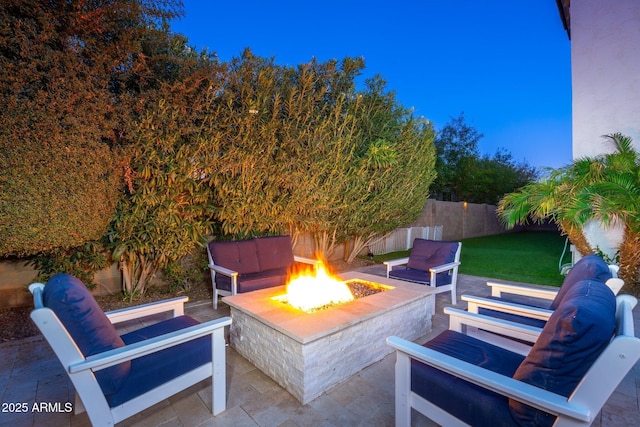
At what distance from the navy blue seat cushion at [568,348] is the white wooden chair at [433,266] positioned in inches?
112

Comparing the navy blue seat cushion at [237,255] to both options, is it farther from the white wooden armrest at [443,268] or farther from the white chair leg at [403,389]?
the white chair leg at [403,389]

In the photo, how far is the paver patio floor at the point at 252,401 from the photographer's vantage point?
2.03 meters

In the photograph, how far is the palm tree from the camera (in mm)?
4664

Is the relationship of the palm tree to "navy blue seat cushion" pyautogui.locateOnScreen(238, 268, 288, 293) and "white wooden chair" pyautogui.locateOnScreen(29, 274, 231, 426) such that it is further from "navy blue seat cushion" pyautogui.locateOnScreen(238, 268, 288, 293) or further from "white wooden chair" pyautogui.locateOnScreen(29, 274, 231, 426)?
"white wooden chair" pyautogui.locateOnScreen(29, 274, 231, 426)

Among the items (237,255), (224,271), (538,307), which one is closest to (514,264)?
(538,307)

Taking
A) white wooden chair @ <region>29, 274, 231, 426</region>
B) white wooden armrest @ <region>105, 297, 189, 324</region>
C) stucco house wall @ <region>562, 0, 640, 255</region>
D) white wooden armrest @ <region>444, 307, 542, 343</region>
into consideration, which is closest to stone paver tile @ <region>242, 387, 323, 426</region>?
white wooden chair @ <region>29, 274, 231, 426</region>

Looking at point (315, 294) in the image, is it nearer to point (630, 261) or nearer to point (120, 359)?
point (120, 359)

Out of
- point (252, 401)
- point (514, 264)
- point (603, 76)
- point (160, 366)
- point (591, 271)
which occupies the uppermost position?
point (603, 76)

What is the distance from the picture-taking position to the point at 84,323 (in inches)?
65.9

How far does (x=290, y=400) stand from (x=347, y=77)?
17.3 feet

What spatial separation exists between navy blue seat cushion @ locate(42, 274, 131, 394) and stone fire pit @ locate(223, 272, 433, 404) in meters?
1.06

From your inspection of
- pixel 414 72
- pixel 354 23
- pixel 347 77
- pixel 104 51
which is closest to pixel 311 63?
pixel 347 77

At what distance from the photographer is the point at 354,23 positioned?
44.8 ft

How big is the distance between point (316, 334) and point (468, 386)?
1.04 m
